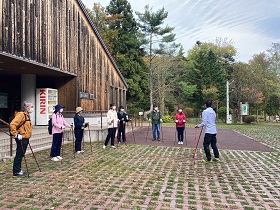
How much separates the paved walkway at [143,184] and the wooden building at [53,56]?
4.44 m

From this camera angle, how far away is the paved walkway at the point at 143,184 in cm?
426

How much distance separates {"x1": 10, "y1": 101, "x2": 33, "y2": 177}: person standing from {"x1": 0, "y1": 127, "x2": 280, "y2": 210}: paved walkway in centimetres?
30

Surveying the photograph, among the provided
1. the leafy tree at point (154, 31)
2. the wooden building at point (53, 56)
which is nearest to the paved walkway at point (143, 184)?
the wooden building at point (53, 56)

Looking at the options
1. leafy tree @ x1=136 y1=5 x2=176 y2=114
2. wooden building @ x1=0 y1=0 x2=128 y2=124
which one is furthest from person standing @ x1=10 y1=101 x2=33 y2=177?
leafy tree @ x1=136 y1=5 x2=176 y2=114

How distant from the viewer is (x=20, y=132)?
5824 millimetres

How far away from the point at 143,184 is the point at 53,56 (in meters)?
8.57

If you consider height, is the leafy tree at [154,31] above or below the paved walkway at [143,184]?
above

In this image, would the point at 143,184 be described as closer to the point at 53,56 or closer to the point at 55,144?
the point at 55,144

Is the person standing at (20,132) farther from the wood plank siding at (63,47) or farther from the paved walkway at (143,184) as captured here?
the wood plank siding at (63,47)

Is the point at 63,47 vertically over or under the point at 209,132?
over

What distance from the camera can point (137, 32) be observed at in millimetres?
34969

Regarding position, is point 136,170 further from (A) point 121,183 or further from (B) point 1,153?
(B) point 1,153

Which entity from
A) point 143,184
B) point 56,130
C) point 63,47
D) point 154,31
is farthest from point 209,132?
point 154,31

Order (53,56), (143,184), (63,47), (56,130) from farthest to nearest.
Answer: (63,47)
(53,56)
(56,130)
(143,184)
